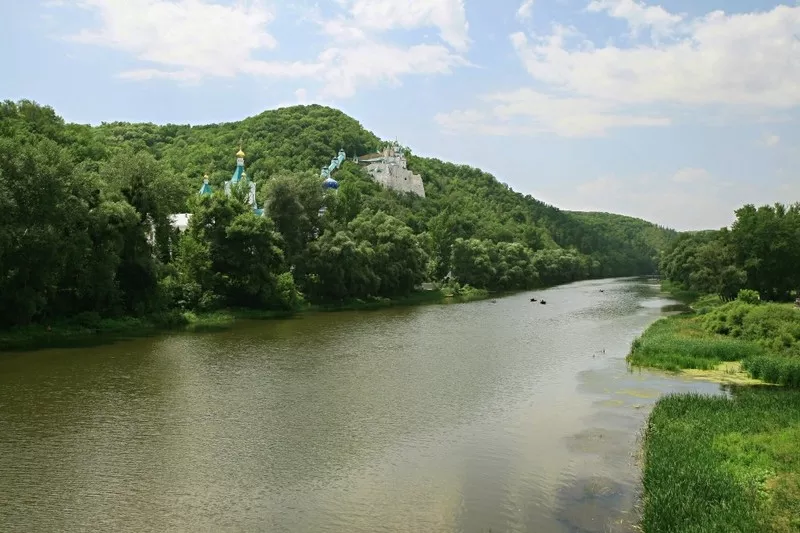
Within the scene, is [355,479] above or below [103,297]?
below

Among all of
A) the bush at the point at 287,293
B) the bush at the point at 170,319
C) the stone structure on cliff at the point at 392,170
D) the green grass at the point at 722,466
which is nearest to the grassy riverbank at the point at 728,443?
the green grass at the point at 722,466

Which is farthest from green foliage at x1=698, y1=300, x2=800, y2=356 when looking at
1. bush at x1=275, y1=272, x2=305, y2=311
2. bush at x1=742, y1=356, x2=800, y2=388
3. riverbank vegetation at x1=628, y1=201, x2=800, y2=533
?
bush at x1=275, y1=272, x2=305, y2=311

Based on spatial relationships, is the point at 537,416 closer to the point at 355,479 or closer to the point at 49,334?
the point at 355,479

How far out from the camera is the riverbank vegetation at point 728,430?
507 inches

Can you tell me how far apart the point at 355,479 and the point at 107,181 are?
39.6 metres

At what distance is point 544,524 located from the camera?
13719 mm

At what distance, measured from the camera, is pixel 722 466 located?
15406mm

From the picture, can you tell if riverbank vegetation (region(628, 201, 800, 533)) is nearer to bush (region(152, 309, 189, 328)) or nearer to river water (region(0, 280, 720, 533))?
river water (region(0, 280, 720, 533))

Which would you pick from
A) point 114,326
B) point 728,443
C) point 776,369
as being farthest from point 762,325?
point 114,326

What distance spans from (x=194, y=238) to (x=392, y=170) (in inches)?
3762

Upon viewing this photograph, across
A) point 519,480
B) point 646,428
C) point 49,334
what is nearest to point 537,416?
point 646,428

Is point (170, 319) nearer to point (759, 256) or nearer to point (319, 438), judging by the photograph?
point (319, 438)

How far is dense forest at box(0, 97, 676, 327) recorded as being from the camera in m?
35.9

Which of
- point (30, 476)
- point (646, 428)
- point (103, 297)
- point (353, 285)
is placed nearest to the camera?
point (30, 476)
